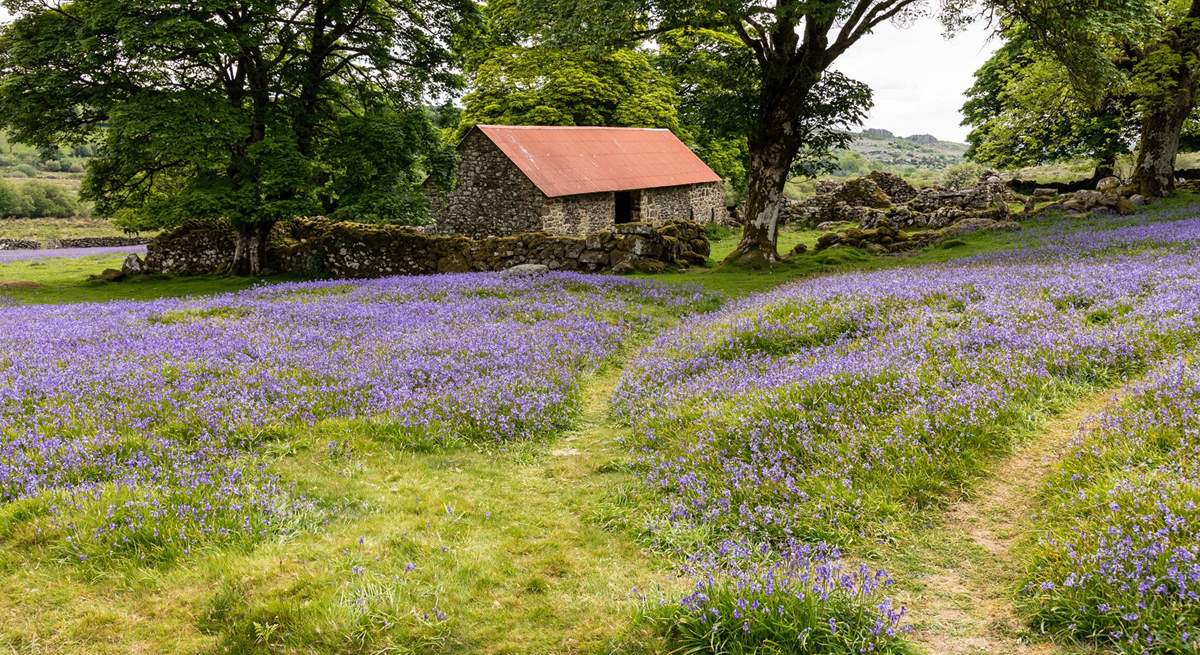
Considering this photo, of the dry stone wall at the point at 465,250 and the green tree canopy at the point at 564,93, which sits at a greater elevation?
the green tree canopy at the point at 564,93

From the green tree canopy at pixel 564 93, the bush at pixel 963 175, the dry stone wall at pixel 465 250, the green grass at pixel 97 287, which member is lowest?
the green grass at pixel 97 287

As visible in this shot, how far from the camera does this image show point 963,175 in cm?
5522

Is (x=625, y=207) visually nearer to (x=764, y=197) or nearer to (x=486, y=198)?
(x=486, y=198)

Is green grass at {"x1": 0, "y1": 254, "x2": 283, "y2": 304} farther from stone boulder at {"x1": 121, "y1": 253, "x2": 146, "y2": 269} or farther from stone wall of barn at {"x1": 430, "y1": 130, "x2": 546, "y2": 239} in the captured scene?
stone wall of barn at {"x1": 430, "y1": 130, "x2": 546, "y2": 239}

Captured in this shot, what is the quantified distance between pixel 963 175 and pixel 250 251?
Result: 52033mm

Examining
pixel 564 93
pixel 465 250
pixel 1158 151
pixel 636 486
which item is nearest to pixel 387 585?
pixel 636 486

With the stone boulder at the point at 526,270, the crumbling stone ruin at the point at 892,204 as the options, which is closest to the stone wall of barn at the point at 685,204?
the crumbling stone ruin at the point at 892,204

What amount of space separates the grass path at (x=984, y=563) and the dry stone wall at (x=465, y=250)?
60.1 feet

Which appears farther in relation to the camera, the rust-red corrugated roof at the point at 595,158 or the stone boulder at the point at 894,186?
the stone boulder at the point at 894,186

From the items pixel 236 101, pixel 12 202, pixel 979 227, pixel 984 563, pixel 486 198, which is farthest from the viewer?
pixel 12 202

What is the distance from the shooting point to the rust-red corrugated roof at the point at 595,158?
1388 inches

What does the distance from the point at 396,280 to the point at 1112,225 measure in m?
23.6

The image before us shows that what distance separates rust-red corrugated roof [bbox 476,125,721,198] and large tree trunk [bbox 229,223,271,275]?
40.3 ft

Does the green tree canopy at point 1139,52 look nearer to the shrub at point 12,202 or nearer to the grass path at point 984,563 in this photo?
the grass path at point 984,563
